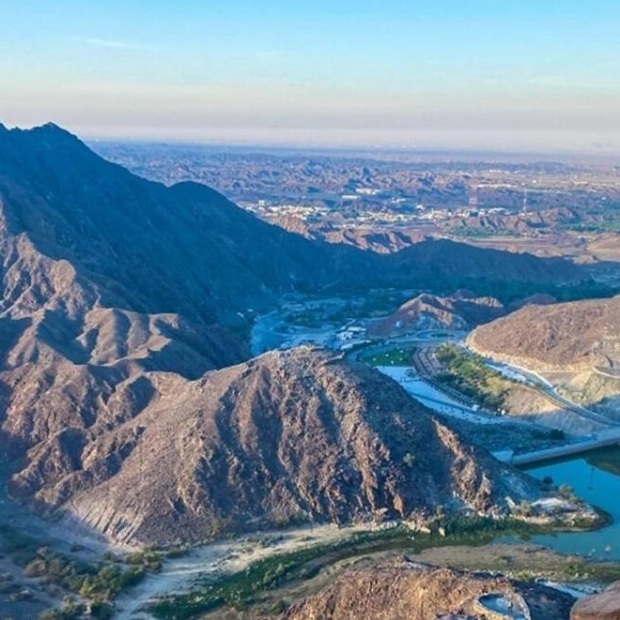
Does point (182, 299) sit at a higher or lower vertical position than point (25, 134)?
lower

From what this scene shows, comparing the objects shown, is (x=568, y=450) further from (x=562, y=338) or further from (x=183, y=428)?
(x=183, y=428)

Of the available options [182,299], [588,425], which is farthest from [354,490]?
[182,299]

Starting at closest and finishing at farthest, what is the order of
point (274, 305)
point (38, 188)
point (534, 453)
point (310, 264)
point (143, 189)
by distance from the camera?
point (534, 453), point (38, 188), point (274, 305), point (143, 189), point (310, 264)

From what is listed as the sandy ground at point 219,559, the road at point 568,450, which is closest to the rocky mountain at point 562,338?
the road at point 568,450

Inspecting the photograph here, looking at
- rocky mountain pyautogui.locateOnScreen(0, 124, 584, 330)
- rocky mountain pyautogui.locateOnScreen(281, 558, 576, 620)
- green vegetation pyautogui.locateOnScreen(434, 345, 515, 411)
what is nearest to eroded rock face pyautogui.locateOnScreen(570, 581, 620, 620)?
rocky mountain pyautogui.locateOnScreen(281, 558, 576, 620)

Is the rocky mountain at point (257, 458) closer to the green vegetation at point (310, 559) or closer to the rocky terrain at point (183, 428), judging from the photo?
the rocky terrain at point (183, 428)

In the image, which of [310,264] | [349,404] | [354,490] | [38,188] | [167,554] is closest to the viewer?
[167,554]

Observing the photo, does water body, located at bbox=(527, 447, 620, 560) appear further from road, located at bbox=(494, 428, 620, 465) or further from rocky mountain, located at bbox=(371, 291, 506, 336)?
rocky mountain, located at bbox=(371, 291, 506, 336)

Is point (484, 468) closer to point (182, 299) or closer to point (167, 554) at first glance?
point (167, 554)
